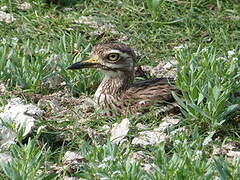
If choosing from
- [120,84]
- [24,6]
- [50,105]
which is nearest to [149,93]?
[120,84]

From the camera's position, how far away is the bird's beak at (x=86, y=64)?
8000 mm

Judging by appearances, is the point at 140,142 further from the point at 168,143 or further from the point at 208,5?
the point at 208,5

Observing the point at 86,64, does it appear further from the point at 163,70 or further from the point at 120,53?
the point at 163,70

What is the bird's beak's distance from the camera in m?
8.00

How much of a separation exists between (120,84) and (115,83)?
0.05 m

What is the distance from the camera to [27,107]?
763 centimetres

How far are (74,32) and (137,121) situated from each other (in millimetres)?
2314

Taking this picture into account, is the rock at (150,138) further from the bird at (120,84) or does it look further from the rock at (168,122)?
the bird at (120,84)

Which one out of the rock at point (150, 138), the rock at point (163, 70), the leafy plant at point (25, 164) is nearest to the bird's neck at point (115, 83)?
A: the rock at point (163, 70)

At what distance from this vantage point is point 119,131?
24.1ft

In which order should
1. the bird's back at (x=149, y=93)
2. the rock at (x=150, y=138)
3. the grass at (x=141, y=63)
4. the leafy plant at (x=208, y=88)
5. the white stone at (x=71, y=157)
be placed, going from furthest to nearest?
the bird's back at (x=149, y=93) → the leafy plant at (x=208, y=88) → the rock at (x=150, y=138) → the white stone at (x=71, y=157) → the grass at (x=141, y=63)

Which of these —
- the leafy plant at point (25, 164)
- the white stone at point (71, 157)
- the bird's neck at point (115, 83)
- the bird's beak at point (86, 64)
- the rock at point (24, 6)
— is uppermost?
the bird's beak at point (86, 64)

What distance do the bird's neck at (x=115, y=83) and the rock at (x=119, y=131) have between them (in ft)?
2.41

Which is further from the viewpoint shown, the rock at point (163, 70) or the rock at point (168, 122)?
the rock at point (163, 70)
